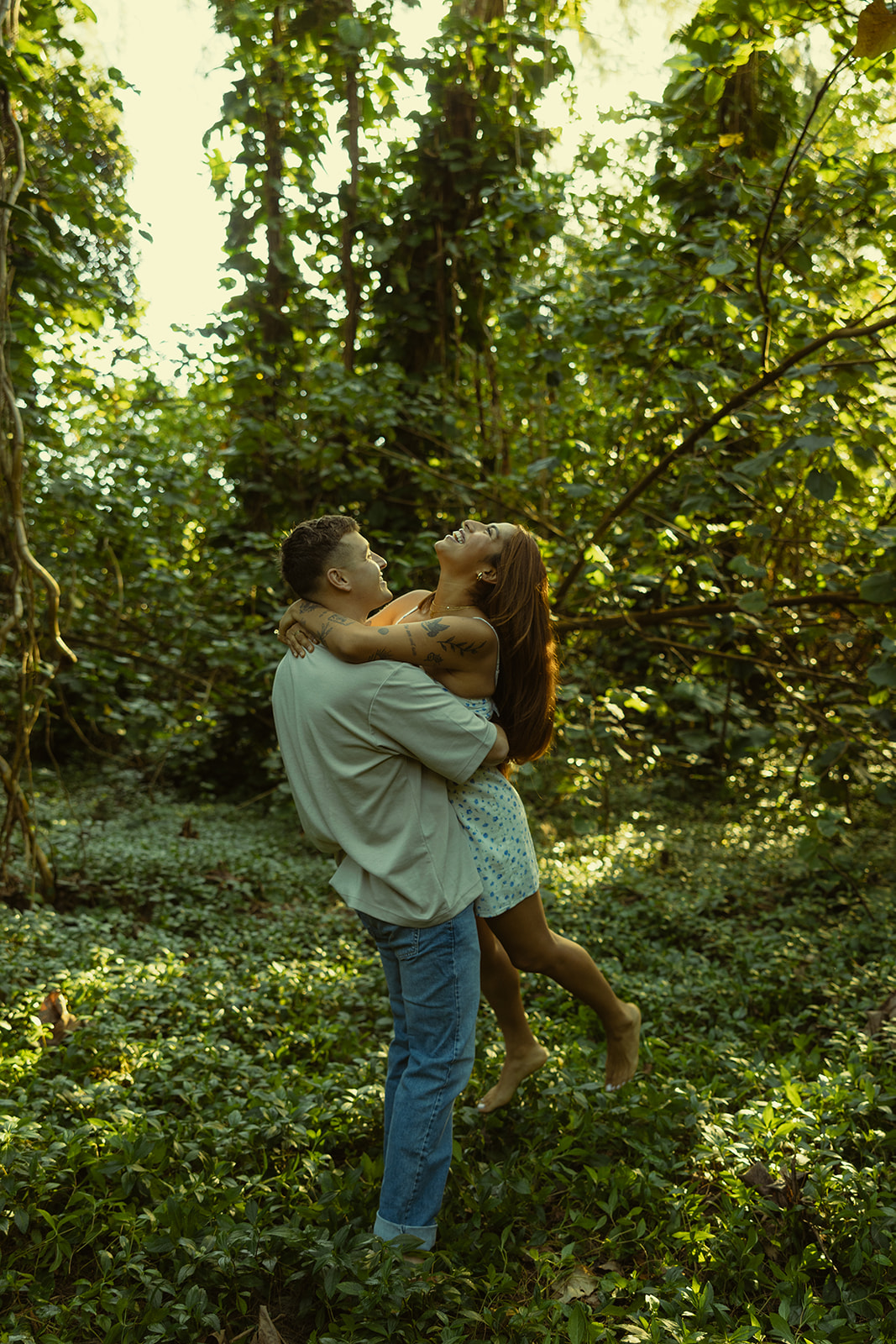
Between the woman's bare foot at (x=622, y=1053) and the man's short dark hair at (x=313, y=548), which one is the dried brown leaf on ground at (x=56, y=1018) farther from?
the man's short dark hair at (x=313, y=548)

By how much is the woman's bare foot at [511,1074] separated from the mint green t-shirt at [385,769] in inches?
36.2

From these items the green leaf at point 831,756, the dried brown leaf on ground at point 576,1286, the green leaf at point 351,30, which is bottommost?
the dried brown leaf on ground at point 576,1286

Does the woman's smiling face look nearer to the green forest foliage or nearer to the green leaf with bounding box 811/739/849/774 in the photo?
the green forest foliage

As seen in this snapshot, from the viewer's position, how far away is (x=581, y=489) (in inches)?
166

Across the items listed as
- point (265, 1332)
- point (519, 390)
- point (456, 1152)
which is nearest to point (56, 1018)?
point (456, 1152)

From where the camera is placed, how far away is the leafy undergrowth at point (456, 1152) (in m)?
1.96

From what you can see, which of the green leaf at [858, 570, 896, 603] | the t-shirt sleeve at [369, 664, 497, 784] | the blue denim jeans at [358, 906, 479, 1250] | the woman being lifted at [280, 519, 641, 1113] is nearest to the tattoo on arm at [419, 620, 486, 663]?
the woman being lifted at [280, 519, 641, 1113]

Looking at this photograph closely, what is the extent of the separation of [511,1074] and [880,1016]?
4.68 ft

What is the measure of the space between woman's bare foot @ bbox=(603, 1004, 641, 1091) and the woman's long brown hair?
999 millimetres

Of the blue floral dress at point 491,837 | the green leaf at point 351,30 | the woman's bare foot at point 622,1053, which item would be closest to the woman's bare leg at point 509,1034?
the woman's bare foot at point 622,1053

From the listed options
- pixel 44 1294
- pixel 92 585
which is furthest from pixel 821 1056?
pixel 92 585

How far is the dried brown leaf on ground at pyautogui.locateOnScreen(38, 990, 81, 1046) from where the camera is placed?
3.11m

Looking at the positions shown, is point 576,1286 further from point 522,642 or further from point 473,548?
point 473,548

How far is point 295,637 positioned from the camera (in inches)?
86.1
